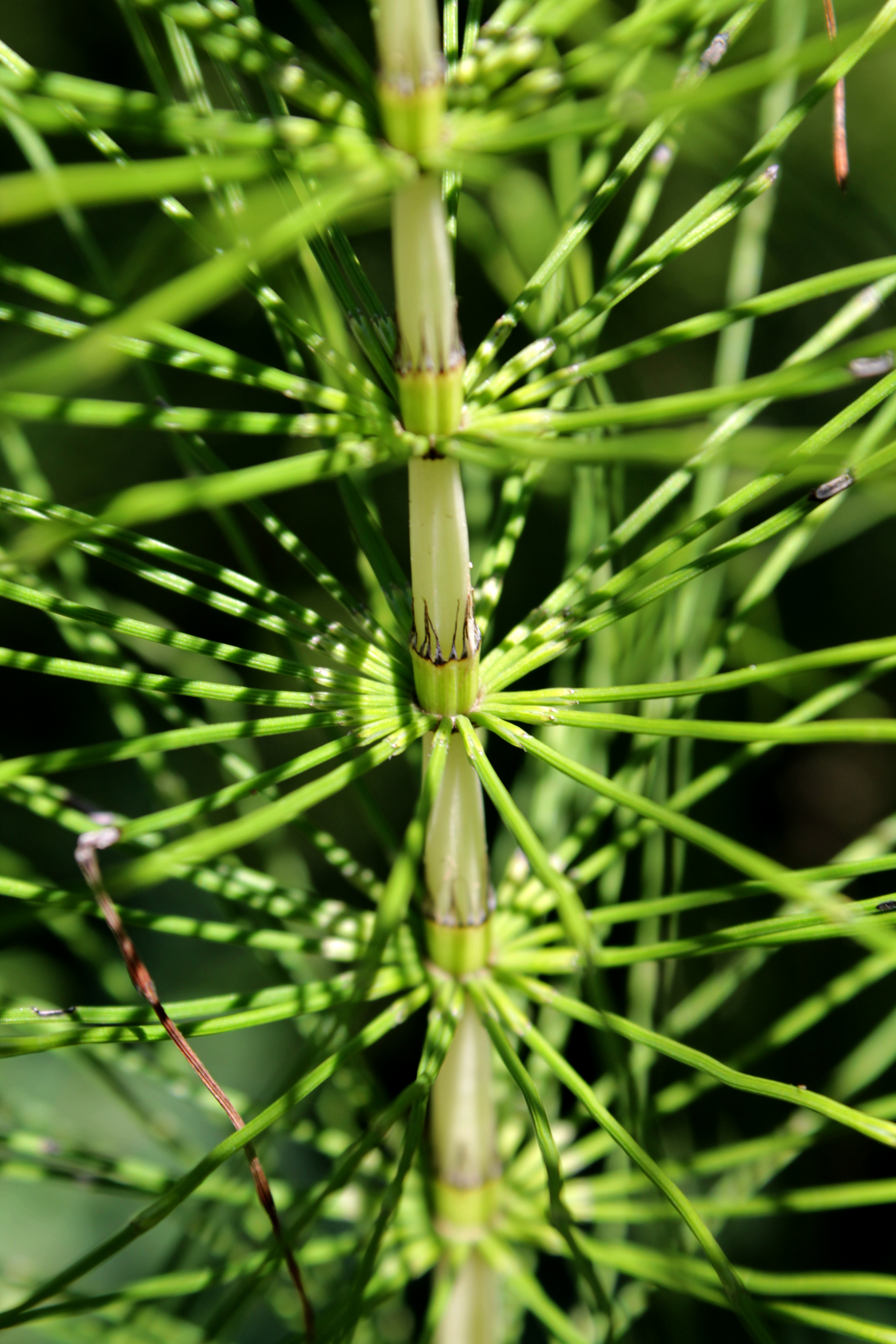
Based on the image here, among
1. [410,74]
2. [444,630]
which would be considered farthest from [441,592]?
[410,74]

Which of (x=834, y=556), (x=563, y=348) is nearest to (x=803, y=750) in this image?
(x=834, y=556)

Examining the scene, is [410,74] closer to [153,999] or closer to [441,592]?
[441,592]

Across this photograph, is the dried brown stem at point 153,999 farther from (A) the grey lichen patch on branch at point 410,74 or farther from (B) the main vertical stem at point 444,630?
(A) the grey lichen patch on branch at point 410,74

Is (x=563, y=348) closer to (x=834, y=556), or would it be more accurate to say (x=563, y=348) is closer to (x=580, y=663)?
(x=580, y=663)

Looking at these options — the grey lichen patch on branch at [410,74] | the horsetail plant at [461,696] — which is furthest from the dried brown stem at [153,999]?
the grey lichen patch on branch at [410,74]

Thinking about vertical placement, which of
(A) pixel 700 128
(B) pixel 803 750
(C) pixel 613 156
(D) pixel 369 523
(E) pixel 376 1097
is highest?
(C) pixel 613 156

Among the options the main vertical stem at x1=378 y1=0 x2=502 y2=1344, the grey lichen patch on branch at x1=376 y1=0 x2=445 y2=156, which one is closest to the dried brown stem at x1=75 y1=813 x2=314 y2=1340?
the main vertical stem at x1=378 y1=0 x2=502 y2=1344

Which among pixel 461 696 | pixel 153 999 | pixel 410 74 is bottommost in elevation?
pixel 153 999
